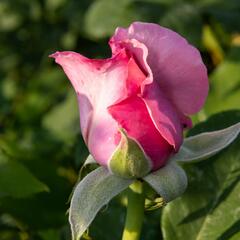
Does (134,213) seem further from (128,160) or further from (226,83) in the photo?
(226,83)

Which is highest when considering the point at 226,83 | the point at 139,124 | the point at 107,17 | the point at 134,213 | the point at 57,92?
the point at 139,124

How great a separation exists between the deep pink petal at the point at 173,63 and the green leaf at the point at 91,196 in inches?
5.0

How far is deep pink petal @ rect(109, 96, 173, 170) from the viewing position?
93 cm

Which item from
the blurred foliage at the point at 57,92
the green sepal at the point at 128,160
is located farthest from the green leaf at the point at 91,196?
the blurred foliage at the point at 57,92

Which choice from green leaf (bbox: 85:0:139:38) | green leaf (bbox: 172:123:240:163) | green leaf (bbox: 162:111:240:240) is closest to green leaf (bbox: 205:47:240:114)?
green leaf (bbox: 85:0:139:38)

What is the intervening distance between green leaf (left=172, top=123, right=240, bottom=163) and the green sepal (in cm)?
6

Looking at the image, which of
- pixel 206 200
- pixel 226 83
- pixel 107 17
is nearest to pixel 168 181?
pixel 206 200

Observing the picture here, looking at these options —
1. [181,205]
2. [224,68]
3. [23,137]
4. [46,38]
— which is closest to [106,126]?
[181,205]

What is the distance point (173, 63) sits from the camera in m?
0.94

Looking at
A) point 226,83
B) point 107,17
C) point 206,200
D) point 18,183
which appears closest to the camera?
point 206,200

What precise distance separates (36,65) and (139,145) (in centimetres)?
192

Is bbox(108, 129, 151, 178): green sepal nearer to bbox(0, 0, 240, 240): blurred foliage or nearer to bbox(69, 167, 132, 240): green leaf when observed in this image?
bbox(69, 167, 132, 240): green leaf

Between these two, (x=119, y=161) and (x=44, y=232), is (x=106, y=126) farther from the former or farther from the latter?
(x=44, y=232)

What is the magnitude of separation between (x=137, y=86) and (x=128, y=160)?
0.09 meters
